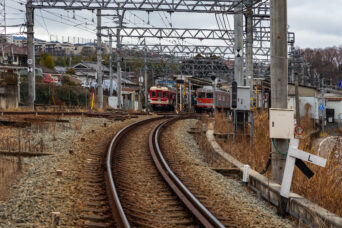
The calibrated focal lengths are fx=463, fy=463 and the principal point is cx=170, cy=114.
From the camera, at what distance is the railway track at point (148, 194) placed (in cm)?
658

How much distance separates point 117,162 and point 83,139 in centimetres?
354

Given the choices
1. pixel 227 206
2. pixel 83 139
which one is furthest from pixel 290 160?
pixel 83 139

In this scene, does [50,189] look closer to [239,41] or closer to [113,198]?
[113,198]

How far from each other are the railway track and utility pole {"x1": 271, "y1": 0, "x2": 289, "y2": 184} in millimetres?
1989

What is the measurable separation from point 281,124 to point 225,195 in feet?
5.55

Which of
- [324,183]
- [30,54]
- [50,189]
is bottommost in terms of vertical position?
[50,189]

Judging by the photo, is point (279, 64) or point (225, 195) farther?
point (279, 64)

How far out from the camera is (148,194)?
27.3 ft

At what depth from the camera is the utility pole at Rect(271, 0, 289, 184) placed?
8.89m

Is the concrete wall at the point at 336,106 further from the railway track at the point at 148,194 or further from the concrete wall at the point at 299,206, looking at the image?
the concrete wall at the point at 299,206

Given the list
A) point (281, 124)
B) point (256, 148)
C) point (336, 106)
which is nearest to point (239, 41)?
point (256, 148)

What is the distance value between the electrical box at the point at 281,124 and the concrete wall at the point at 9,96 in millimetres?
23861

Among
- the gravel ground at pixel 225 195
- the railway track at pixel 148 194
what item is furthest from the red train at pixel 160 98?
the railway track at pixel 148 194

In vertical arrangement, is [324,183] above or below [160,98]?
below
